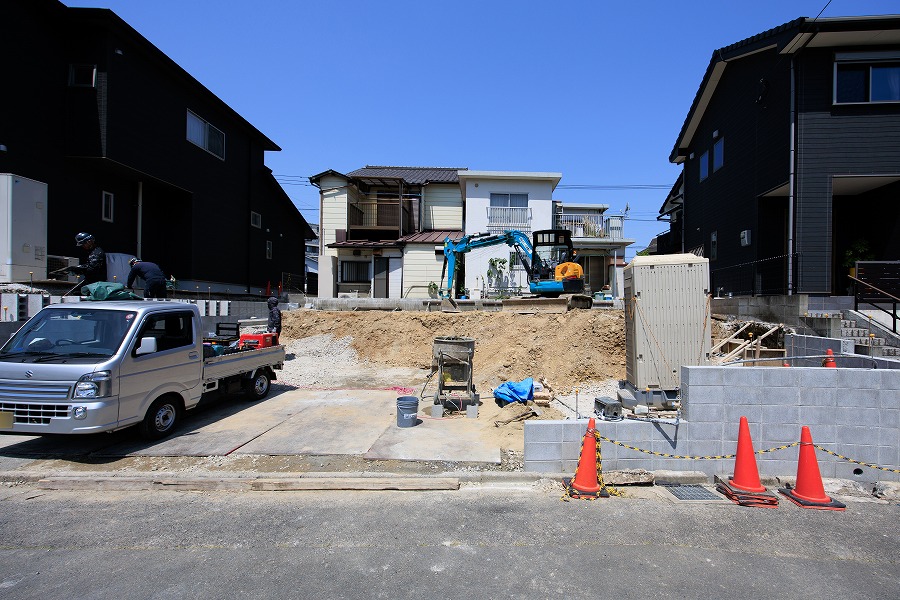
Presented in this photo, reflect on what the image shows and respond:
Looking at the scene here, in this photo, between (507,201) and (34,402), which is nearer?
(34,402)

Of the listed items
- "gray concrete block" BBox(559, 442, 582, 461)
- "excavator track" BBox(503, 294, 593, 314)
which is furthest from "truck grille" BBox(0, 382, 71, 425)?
"excavator track" BBox(503, 294, 593, 314)

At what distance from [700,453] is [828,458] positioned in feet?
4.63

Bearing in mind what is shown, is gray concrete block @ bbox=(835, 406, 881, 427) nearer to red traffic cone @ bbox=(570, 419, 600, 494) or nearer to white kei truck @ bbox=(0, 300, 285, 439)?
red traffic cone @ bbox=(570, 419, 600, 494)

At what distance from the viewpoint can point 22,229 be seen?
1184 cm

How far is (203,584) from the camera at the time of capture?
3316 millimetres

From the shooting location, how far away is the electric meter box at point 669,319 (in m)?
7.26

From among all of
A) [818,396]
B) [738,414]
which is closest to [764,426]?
[738,414]

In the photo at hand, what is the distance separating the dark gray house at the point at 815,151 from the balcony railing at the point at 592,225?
36.2 ft

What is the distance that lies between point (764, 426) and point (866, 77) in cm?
1143

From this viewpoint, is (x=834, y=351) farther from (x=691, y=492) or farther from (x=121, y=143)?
(x=121, y=143)

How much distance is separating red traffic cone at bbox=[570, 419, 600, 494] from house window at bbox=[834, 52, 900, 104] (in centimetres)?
1208

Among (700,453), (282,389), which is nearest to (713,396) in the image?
(700,453)

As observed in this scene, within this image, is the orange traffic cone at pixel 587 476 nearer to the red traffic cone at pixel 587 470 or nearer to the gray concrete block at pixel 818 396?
the red traffic cone at pixel 587 470

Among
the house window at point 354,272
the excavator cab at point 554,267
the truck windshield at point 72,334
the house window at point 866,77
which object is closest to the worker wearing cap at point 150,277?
the truck windshield at point 72,334
